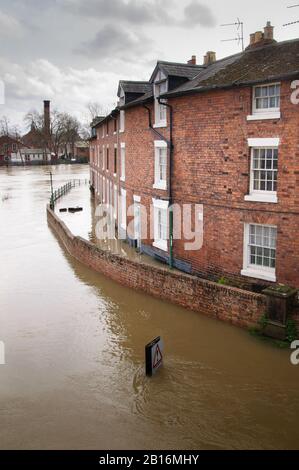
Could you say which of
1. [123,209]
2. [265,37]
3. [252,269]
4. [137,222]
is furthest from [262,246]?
[123,209]

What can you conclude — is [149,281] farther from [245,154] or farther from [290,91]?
[290,91]

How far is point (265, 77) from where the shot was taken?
41.6ft

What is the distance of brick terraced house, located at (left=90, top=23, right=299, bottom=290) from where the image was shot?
1287 centimetres

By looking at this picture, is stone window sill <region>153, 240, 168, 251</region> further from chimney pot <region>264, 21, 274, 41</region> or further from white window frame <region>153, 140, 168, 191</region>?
chimney pot <region>264, 21, 274, 41</region>

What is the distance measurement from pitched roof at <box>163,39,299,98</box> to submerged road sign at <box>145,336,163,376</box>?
7920 mm

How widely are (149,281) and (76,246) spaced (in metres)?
5.91

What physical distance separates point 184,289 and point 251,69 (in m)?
7.19

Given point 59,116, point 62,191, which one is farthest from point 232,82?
point 59,116

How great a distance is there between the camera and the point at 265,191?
44.3 ft

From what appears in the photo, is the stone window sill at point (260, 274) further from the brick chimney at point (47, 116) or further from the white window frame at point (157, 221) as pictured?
the brick chimney at point (47, 116)

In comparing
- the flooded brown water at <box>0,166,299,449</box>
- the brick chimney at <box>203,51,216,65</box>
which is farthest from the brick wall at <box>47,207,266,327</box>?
the brick chimney at <box>203,51,216,65</box>

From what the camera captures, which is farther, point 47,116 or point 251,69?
point 47,116

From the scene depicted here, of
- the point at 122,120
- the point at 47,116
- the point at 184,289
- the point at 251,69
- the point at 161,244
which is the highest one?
the point at 47,116

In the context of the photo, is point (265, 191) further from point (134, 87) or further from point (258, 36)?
point (134, 87)
